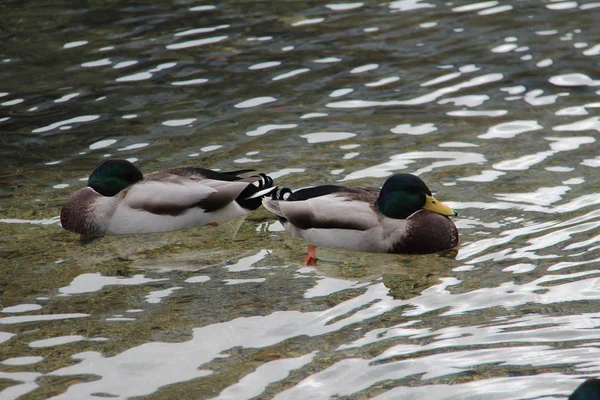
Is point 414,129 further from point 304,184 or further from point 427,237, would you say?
point 427,237

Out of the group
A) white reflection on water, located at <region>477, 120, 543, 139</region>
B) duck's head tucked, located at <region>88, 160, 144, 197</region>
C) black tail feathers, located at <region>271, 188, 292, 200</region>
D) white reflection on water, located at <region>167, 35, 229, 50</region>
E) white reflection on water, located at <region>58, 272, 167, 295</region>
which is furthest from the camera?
white reflection on water, located at <region>167, 35, 229, 50</region>

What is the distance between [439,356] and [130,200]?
3237mm

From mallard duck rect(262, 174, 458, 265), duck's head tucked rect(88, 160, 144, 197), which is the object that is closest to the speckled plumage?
mallard duck rect(262, 174, 458, 265)

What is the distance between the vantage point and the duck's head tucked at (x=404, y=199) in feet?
24.5

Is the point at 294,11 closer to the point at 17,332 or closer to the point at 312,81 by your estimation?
the point at 312,81

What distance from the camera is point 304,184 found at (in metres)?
8.83

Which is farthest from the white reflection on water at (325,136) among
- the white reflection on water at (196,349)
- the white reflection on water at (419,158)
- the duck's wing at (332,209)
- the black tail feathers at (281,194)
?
the white reflection on water at (196,349)

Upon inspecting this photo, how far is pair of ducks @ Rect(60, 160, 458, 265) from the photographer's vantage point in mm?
7473

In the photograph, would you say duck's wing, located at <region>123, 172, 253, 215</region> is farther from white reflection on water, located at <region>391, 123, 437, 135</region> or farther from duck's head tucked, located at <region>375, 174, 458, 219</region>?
white reflection on water, located at <region>391, 123, 437, 135</region>

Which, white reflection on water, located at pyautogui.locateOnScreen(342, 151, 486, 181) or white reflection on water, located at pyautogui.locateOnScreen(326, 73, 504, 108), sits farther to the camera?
white reflection on water, located at pyautogui.locateOnScreen(326, 73, 504, 108)

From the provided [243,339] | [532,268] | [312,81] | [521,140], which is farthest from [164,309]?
[312,81]

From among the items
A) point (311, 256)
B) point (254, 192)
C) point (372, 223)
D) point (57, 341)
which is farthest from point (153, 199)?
point (57, 341)

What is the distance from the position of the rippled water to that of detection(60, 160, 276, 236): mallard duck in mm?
137

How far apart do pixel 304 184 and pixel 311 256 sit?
1.40 meters
